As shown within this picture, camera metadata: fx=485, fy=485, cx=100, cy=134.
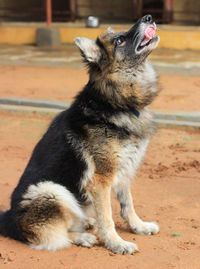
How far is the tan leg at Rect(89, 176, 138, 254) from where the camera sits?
4.35 metres

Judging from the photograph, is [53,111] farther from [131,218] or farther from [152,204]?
[131,218]

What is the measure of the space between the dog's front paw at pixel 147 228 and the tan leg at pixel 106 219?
44 cm

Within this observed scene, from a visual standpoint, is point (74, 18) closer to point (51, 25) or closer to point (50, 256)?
point (51, 25)

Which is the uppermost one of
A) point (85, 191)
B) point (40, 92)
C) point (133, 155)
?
point (133, 155)

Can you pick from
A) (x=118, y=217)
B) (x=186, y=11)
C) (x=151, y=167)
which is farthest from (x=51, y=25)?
(x=118, y=217)

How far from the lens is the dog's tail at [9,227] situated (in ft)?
14.5

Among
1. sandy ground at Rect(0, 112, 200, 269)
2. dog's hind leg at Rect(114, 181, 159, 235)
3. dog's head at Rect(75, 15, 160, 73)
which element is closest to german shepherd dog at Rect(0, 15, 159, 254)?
dog's head at Rect(75, 15, 160, 73)

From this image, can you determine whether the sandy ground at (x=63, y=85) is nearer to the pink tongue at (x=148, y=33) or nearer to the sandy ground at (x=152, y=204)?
the sandy ground at (x=152, y=204)

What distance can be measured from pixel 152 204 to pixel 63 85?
20.4 feet

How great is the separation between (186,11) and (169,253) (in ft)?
49.2

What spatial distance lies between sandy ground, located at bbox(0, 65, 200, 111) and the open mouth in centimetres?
459

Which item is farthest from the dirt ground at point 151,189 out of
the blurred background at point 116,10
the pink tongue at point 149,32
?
the blurred background at point 116,10

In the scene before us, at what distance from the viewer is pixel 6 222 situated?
4539 millimetres

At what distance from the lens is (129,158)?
14.5ft
